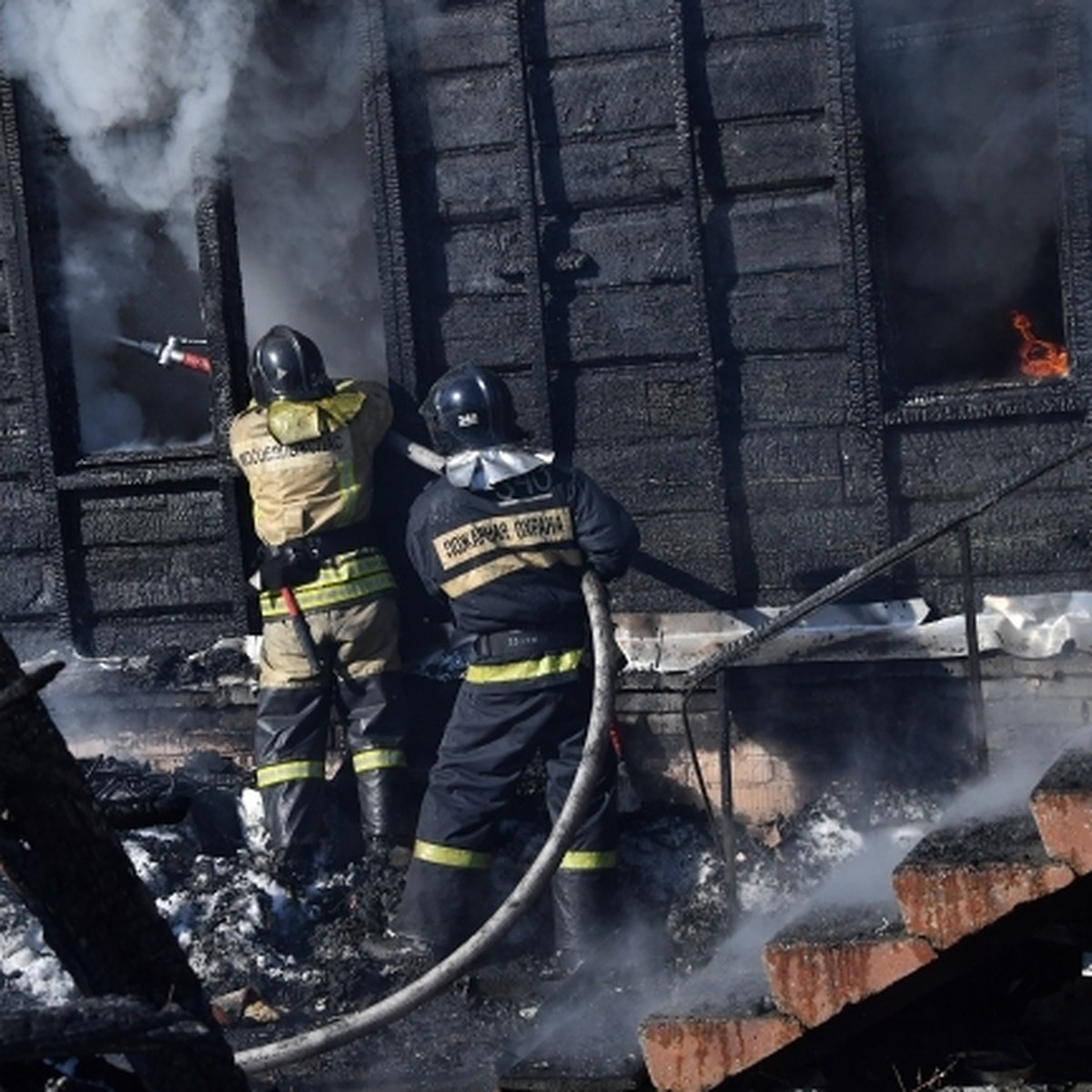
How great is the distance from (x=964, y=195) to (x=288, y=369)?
11.4 ft

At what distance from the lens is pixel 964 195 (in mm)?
8352

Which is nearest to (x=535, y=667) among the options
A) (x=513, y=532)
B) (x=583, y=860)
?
(x=513, y=532)

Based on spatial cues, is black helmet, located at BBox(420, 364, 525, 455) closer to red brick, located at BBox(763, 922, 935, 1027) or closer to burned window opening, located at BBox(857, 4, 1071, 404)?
burned window opening, located at BBox(857, 4, 1071, 404)

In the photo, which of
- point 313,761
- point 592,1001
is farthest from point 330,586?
point 592,1001

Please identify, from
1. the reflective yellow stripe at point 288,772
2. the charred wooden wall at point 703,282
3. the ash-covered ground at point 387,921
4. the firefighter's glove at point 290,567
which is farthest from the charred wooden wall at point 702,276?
the reflective yellow stripe at point 288,772

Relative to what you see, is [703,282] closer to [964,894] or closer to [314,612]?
[314,612]

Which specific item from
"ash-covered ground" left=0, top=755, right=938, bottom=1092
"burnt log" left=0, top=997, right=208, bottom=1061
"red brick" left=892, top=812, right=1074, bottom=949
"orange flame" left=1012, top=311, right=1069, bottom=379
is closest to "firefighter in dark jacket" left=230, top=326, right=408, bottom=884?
"ash-covered ground" left=0, top=755, right=938, bottom=1092

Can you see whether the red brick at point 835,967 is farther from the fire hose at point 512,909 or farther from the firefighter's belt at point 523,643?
the firefighter's belt at point 523,643

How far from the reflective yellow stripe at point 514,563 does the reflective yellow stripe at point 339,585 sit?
0.76 m

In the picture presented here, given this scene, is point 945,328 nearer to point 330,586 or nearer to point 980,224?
point 980,224

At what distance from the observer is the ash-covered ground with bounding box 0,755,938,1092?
714 centimetres

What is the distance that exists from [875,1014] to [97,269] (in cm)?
647

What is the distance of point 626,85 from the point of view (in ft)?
27.1

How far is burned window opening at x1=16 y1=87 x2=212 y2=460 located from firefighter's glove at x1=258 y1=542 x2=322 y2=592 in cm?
117
